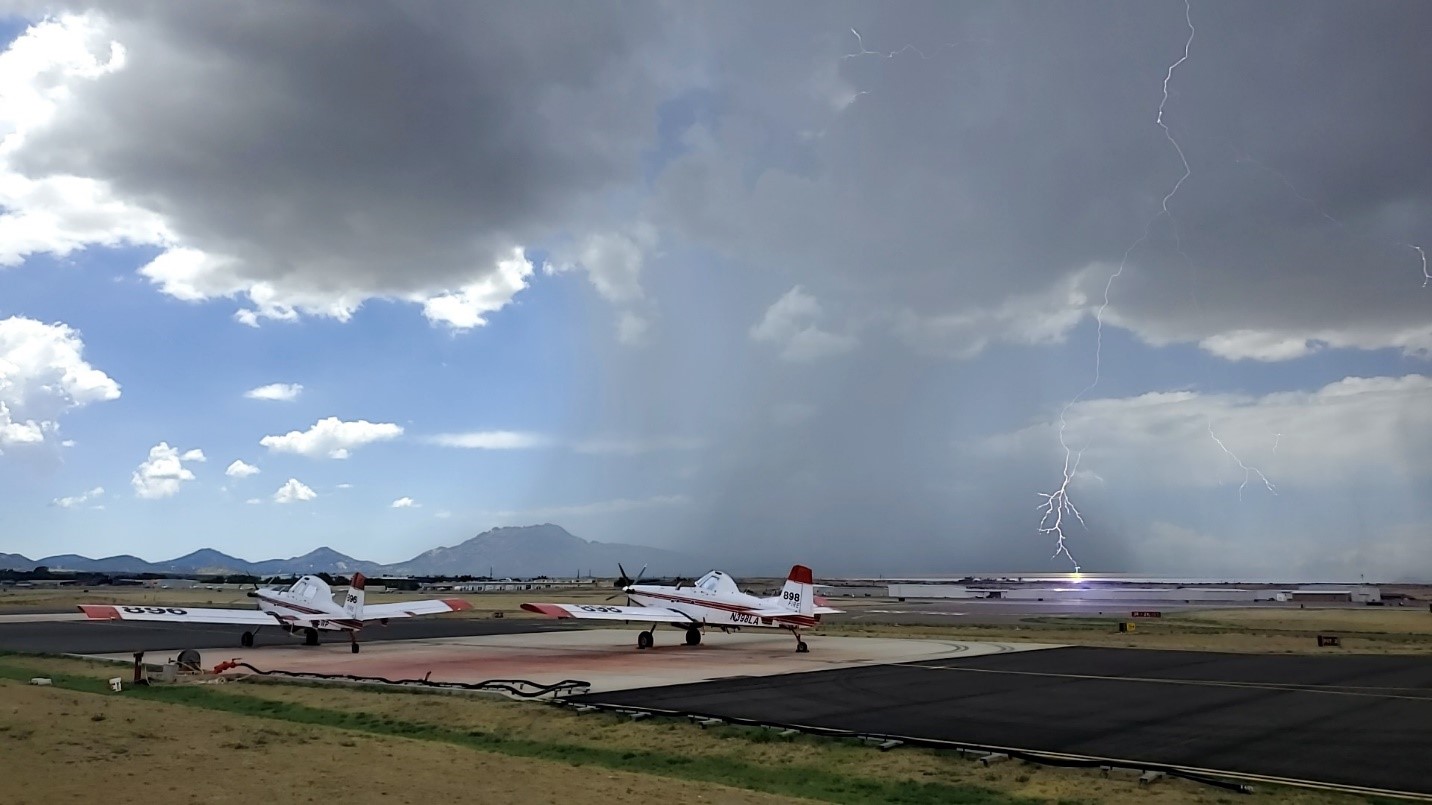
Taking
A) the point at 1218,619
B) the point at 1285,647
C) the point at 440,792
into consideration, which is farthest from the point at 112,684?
the point at 1218,619

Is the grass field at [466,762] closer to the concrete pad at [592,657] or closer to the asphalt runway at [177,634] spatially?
the concrete pad at [592,657]

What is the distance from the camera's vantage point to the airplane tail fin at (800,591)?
33.1 meters

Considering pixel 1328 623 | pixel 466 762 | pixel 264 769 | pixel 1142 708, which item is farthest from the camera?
pixel 1328 623

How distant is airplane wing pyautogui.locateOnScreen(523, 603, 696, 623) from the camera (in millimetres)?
31234

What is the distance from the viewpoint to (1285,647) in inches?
1412

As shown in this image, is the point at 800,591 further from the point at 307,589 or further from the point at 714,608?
the point at 307,589

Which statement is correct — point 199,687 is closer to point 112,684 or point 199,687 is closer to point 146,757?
point 112,684

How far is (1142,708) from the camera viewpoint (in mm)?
18172

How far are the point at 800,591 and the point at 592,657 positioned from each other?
8.25 meters

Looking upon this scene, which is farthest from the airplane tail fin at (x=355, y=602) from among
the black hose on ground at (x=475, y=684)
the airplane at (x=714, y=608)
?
the black hose on ground at (x=475, y=684)

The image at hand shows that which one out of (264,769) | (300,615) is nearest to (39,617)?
(300,615)

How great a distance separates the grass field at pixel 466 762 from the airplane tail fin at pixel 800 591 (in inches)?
677

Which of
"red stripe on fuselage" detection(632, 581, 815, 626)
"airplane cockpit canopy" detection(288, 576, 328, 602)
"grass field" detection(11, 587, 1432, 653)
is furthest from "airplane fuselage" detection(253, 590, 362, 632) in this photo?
"grass field" detection(11, 587, 1432, 653)

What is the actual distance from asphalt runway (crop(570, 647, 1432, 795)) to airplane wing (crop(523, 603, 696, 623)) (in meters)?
10.3
